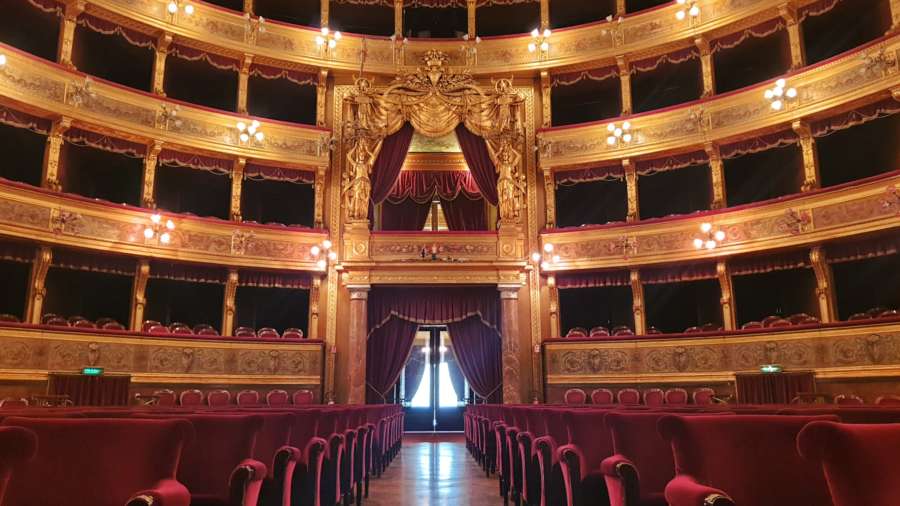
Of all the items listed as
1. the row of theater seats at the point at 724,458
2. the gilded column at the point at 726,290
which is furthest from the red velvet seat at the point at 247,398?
the gilded column at the point at 726,290

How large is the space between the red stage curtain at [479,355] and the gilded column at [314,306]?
2.96 meters

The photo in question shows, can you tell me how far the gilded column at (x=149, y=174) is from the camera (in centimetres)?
1396

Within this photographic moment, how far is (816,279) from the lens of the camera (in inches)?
516

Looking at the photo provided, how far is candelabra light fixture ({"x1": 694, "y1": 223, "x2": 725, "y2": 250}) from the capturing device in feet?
44.2

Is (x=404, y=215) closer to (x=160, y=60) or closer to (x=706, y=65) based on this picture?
(x=160, y=60)

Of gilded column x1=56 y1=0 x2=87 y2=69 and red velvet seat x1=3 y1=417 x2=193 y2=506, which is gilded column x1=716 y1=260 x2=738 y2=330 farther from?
gilded column x1=56 y1=0 x2=87 y2=69

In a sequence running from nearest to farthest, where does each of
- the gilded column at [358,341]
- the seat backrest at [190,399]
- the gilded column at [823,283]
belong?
1. the seat backrest at [190,399]
2. the gilded column at [823,283]
3. the gilded column at [358,341]

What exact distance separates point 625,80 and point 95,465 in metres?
15.0

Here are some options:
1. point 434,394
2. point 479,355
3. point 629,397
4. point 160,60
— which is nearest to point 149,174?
point 160,60

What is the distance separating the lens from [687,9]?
1462cm

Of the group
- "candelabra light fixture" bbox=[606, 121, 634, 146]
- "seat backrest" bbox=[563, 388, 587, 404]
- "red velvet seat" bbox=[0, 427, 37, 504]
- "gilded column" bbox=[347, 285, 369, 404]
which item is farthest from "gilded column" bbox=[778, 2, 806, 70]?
"red velvet seat" bbox=[0, 427, 37, 504]

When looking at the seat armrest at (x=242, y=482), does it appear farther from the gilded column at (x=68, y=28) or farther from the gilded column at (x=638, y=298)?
the gilded column at (x=68, y=28)

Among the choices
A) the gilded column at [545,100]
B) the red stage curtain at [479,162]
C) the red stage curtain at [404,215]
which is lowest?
the red stage curtain at [404,215]

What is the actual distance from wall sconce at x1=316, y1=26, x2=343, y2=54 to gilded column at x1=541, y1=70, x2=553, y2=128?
16.4 ft
